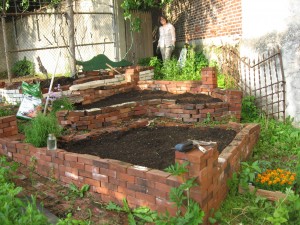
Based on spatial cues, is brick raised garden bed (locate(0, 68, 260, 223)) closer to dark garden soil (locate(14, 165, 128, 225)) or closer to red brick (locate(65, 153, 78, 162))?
red brick (locate(65, 153, 78, 162))

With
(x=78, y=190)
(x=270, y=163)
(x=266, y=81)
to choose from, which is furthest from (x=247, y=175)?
(x=266, y=81)

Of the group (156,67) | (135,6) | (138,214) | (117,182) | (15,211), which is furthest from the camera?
(135,6)

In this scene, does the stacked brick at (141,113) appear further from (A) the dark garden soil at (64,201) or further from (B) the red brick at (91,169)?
(B) the red brick at (91,169)

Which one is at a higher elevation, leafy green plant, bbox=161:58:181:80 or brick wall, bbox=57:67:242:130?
leafy green plant, bbox=161:58:181:80

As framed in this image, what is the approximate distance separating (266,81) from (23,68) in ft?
39.4

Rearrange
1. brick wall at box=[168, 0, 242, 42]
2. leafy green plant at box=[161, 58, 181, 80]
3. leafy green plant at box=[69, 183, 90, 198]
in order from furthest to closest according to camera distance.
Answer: leafy green plant at box=[161, 58, 181, 80] → brick wall at box=[168, 0, 242, 42] → leafy green plant at box=[69, 183, 90, 198]

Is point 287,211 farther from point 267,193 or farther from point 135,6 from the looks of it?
point 135,6

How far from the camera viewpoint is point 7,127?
15.4 ft

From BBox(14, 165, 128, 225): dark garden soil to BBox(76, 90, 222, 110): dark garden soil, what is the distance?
2.39m

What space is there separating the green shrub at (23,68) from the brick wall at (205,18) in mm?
6743

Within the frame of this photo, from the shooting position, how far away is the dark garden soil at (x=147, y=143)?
3.84 m

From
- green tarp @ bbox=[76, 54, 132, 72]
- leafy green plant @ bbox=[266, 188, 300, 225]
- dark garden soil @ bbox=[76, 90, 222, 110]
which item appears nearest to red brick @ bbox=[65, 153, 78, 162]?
leafy green plant @ bbox=[266, 188, 300, 225]

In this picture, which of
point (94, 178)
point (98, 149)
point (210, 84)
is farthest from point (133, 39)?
point (94, 178)

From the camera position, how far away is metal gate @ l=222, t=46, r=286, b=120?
573cm
